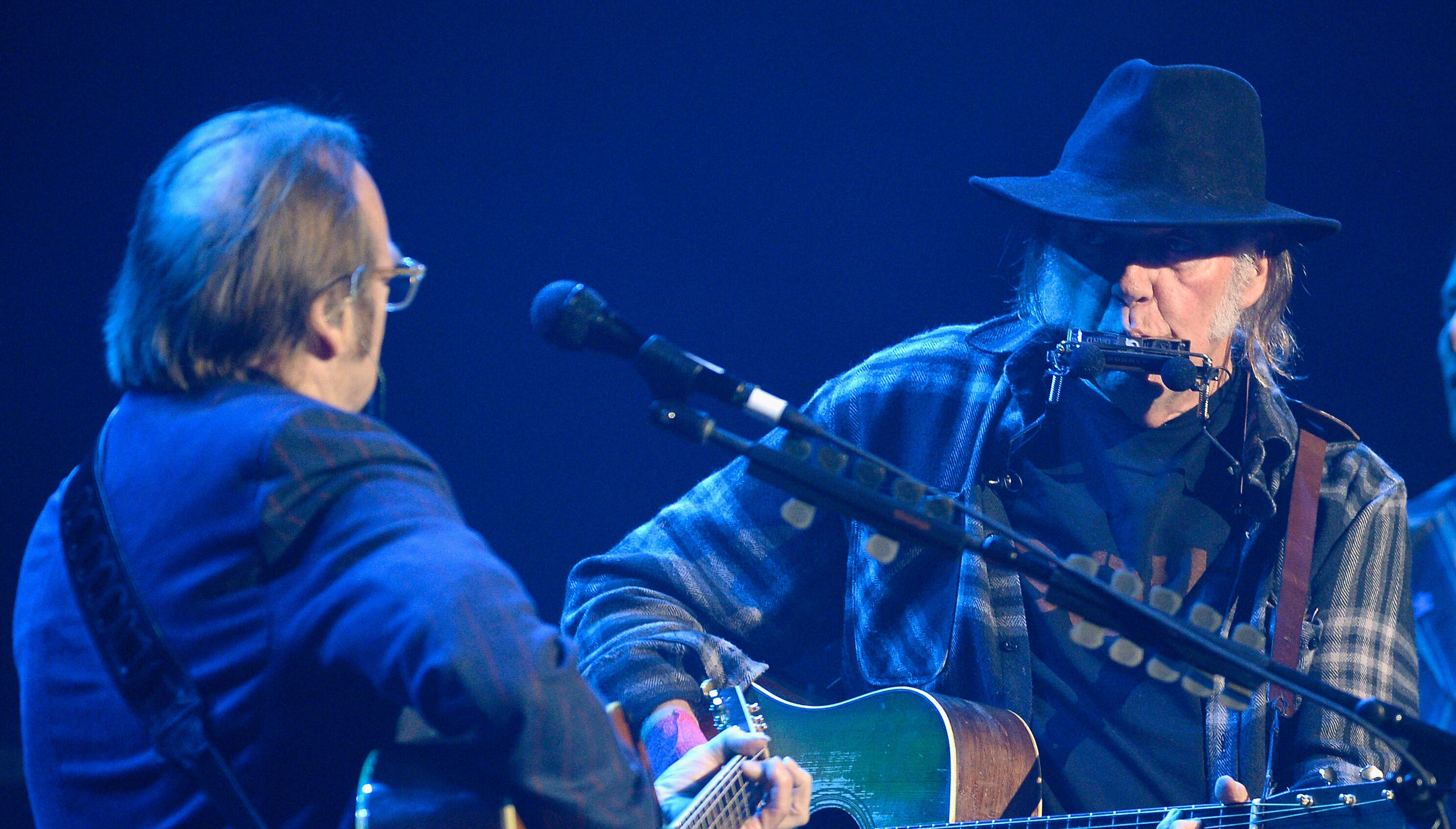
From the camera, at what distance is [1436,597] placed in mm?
2297

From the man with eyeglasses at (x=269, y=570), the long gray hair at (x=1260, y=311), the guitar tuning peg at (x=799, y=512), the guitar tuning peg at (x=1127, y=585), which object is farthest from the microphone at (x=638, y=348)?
the long gray hair at (x=1260, y=311)

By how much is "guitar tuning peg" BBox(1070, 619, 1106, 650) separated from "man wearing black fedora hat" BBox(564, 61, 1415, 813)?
0.95 metres

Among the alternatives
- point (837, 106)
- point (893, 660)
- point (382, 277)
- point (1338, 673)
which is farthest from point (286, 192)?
point (837, 106)

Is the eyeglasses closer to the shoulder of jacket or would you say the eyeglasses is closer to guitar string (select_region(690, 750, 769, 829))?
guitar string (select_region(690, 750, 769, 829))

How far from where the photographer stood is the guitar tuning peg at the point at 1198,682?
1598 millimetres

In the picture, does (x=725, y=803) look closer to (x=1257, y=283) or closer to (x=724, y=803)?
(x=724, y=803)

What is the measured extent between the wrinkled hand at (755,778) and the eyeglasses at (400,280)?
0.98 meters

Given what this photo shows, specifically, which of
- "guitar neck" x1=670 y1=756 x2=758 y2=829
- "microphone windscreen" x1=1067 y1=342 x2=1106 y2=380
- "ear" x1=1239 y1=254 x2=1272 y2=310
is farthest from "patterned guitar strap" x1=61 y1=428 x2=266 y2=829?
"ear" x1=1239 y1=254 x2=1272 y2=310

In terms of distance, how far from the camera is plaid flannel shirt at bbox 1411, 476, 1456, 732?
7.22ft

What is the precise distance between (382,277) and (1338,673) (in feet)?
7.48

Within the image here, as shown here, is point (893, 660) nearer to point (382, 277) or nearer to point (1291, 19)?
point (382, 277)

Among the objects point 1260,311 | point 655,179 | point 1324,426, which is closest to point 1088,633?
point 1324,426

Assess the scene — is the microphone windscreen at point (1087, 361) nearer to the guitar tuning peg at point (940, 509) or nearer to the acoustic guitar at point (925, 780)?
the acoustic guitar at point (925, 780)

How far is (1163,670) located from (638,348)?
90 cm
